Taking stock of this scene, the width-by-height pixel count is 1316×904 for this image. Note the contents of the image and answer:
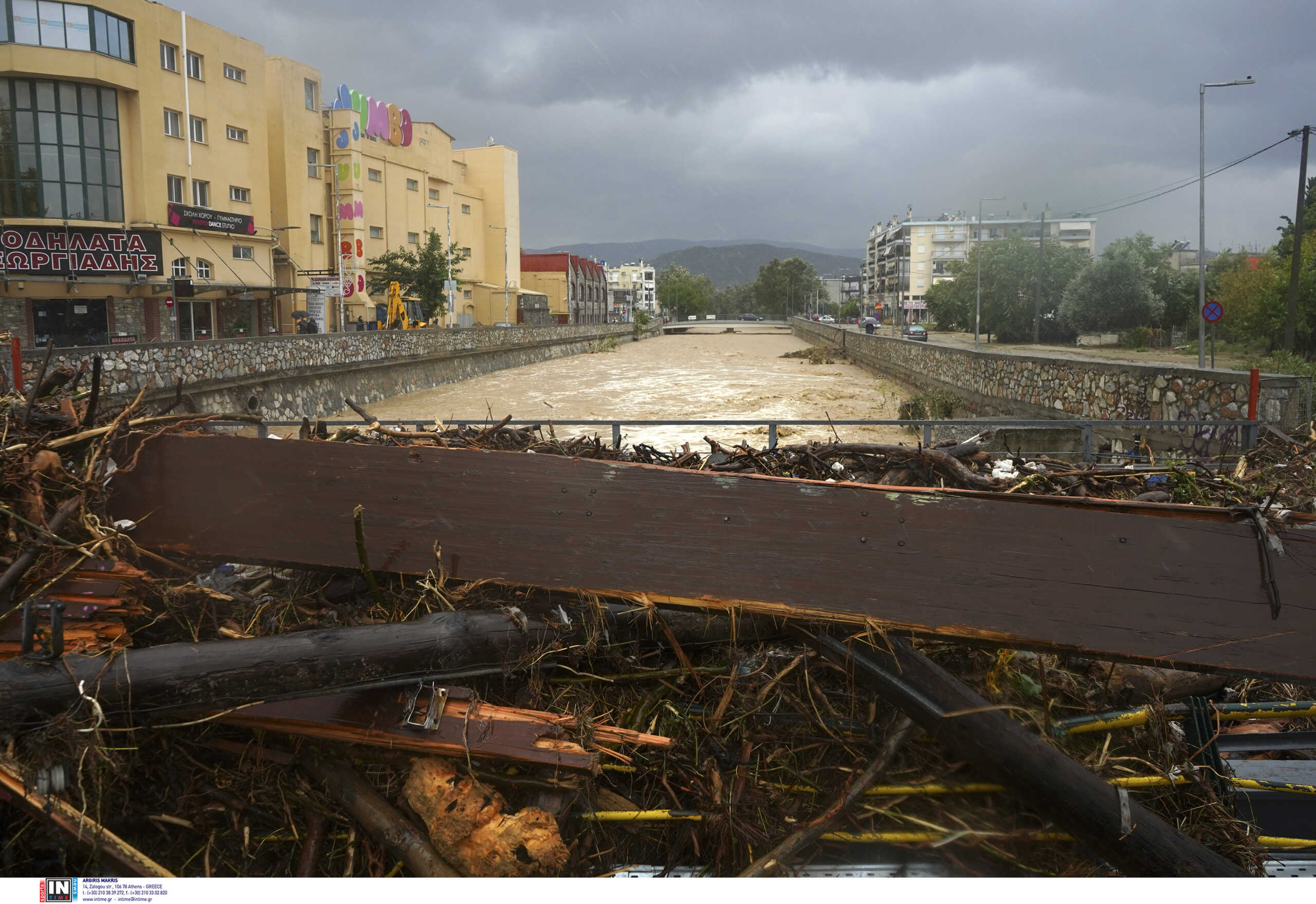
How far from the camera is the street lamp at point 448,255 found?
4766 cm

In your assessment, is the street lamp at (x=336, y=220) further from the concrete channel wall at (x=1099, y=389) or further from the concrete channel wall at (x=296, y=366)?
the concrete channel wall at (x=1099, y=389)

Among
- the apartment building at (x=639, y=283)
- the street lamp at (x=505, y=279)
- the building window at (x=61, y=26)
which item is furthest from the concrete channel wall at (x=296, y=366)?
the apartment building at (x=639, y=283)

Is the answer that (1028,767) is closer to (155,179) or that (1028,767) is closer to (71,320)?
(71,320)

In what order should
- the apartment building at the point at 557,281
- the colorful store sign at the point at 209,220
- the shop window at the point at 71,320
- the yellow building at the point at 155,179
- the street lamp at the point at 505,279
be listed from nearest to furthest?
the yellow building at the point at 155,179 → the shop window at the point at 71,320 → the colorful store sign at the point at 209,220 → the street lamp at the point at 505,279 → the apartment building at the point at 557,281

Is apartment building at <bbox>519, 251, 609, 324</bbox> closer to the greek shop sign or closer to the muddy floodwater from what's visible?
the muddy floodwater

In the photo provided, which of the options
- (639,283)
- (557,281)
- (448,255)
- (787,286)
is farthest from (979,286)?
(639,283)

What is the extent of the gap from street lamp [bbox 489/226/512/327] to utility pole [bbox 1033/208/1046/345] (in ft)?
111

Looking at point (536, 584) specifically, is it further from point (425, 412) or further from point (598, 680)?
point (425, 412)

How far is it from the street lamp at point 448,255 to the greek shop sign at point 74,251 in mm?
16881

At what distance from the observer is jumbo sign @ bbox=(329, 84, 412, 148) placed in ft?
149

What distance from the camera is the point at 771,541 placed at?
7.53ft

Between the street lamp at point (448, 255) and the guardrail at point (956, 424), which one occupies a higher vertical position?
the street lamp at point (448, 255)

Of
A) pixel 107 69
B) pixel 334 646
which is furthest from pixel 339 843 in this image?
pixel 107 69

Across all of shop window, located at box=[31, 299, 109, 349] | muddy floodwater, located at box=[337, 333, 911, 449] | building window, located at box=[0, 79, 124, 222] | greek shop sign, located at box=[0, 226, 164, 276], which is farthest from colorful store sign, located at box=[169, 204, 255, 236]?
muddy floodwater, located at box=[337, 333, 911, 449]
